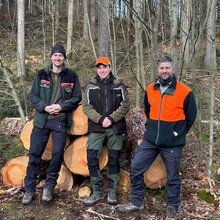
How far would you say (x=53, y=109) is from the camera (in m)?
3.59

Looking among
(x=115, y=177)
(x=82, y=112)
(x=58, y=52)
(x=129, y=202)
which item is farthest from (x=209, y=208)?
(x=58, y=52)

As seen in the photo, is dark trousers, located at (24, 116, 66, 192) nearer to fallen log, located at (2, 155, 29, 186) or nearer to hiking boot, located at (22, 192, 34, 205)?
hiking boot, located at (22, 192, 34, 205)

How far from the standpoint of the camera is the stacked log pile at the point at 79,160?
375 cm

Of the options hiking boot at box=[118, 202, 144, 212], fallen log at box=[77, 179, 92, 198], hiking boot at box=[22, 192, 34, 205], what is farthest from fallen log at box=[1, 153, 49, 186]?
hiking boot at box=[118, 202, 144, 212]

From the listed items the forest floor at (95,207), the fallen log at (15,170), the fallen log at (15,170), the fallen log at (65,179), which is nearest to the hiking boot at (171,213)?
the forest floor at (95,207)

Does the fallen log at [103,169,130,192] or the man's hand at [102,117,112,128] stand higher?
the man's hand at [102,117,112,128]

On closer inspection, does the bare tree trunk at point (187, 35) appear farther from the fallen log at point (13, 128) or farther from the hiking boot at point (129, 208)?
the fallen log at point (13, 128)

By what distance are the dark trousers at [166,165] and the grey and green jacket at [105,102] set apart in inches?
19.7

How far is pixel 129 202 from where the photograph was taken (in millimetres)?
3625

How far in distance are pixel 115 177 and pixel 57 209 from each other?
38.0 inches

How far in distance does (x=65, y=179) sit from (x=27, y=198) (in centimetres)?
67

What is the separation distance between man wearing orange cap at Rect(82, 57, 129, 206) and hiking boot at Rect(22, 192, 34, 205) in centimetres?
81

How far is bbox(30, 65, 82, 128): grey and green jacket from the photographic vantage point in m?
3.65

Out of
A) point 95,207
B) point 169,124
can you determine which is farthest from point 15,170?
point 169,124
